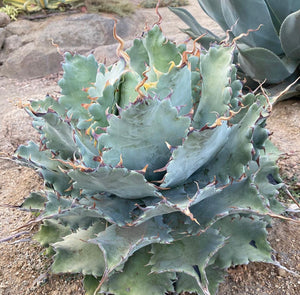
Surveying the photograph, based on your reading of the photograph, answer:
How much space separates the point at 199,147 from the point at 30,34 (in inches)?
218

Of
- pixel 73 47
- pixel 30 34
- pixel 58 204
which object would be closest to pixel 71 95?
pixel 58 204

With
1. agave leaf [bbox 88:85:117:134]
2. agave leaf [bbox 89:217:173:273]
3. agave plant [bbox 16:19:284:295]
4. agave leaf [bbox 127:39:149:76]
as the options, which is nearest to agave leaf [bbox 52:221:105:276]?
agave plant [bbox 16:19:284:295]

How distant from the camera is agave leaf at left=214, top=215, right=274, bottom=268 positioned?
1.17 meters

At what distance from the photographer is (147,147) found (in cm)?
109

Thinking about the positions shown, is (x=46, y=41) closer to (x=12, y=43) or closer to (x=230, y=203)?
(x=12, y=43)

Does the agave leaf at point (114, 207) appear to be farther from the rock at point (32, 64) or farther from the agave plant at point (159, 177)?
the rock at point (32, 64)

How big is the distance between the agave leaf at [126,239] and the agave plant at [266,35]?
1.50 m

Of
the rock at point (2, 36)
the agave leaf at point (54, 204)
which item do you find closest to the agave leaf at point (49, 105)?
the agave leaf at point (54, 204)

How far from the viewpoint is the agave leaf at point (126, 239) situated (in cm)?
104

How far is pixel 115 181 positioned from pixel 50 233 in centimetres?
52

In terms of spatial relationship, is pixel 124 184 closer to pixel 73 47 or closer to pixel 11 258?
pixel 11 258

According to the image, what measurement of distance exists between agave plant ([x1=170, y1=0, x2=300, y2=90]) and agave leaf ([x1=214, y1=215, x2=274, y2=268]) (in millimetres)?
1358

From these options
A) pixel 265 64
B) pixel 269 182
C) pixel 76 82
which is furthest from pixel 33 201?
pixel 265 64

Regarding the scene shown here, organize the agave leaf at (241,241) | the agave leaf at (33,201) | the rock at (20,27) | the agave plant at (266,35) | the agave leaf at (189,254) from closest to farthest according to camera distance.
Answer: the agave leaf at (189,254), the agave leaf at (241,241), the agave leaf at (33,201), the agave plant at (266,35), the rock at (20,27)
